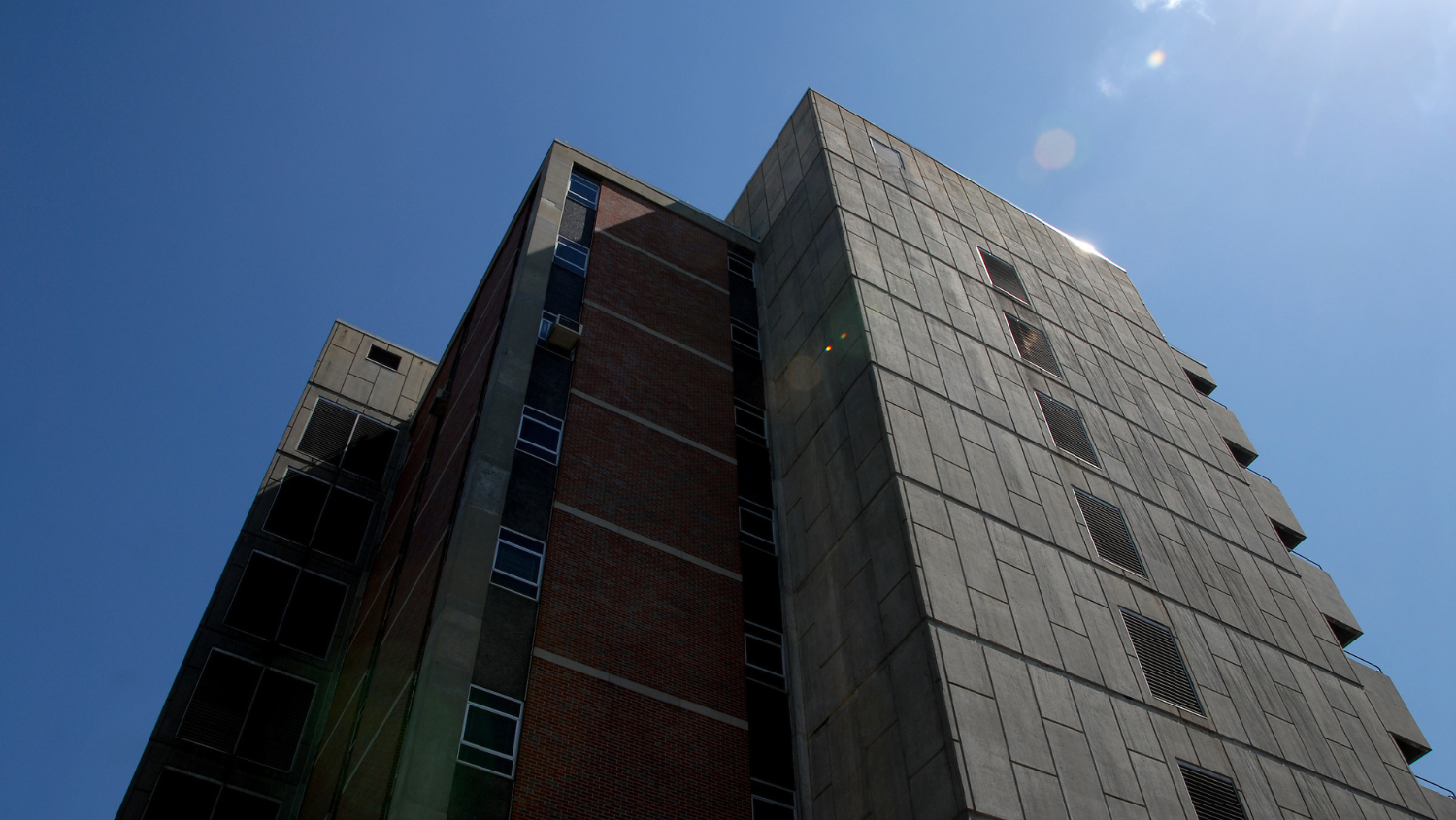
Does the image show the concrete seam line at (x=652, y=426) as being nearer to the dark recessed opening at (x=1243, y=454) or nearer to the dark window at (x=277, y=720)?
the dark window at (x=277, y=720)

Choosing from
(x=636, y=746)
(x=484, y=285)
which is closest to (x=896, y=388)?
(x=636, y=746)

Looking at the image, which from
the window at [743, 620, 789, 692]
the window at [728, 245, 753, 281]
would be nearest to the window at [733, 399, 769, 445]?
the window at [743, 620, 789, 692]

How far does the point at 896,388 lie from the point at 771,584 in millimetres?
5776

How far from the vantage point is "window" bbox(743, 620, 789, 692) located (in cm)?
2278

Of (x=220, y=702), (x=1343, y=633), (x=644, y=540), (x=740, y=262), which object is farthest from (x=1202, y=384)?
(x=220, y=702)

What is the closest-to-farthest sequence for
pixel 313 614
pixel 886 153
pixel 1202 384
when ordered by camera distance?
pixel 313 614
pixel 886 153
pixel 1202 384

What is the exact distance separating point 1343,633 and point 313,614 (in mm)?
32652

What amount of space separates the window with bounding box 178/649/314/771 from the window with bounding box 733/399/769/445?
46.1 ft

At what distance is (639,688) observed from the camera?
2062 centimetres

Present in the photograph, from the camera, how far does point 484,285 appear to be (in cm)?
3750

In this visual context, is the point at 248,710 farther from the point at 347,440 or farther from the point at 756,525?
the point at 756,525

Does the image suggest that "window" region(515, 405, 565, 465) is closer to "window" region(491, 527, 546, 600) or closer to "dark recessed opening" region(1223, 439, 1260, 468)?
"window" region(491, 527, 546, 600)

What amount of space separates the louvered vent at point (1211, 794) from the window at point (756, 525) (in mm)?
10435

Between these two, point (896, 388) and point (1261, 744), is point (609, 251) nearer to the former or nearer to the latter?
point (896, 388)
